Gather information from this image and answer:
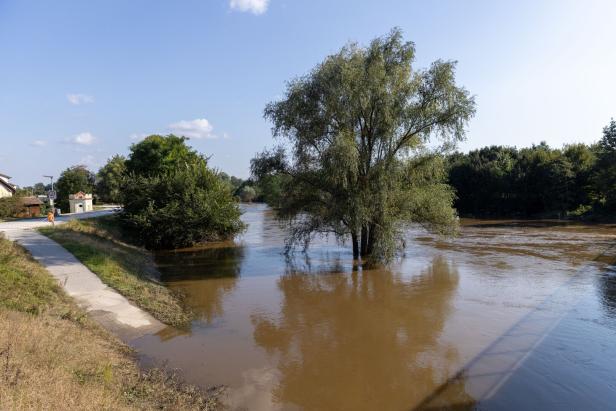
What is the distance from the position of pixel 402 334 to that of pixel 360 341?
1441mm

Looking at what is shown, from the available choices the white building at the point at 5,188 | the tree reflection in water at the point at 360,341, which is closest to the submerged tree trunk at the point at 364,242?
the tree reflection in water at the point at 360,341

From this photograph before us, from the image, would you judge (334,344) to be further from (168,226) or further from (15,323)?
(168,226)

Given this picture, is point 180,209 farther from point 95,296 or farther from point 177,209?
point 95,296

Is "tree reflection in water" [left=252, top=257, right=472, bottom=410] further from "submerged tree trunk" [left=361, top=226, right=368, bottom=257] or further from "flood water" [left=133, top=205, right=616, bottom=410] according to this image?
"submerged tree trunk" [left=361, top=226, right=368, bottom=257]

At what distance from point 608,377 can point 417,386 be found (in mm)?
4468

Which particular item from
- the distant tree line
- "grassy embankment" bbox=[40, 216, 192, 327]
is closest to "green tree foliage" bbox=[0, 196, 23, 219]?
"grassy embankment" bbox=[40, 216, 192, 327]

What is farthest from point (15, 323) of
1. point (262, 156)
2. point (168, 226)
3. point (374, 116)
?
point (168, 226)

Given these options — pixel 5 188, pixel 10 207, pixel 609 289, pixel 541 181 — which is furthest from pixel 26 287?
pixel 541 181

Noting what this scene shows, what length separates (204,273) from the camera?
860 inches

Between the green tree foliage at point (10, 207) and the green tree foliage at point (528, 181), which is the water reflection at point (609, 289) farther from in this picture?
the green tree foliage at point (10, 207)

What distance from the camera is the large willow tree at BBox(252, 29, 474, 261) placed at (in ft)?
66.2

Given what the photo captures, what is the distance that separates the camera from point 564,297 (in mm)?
15758

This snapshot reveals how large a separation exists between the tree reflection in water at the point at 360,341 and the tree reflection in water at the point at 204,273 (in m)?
2.45

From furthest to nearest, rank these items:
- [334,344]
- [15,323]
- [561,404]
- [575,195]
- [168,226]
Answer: [575,195]
[168,226]
[334,344]
[15,323]
[561,404]
